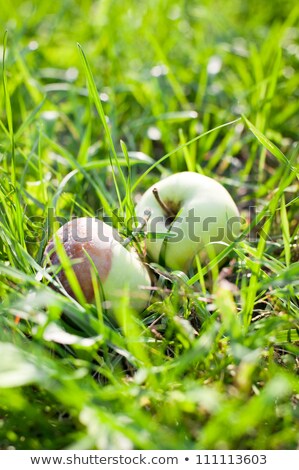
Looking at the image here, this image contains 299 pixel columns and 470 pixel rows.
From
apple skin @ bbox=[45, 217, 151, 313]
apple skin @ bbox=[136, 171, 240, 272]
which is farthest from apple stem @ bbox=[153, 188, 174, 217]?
apple skin @ bbox=[45, 217, 151, 313]

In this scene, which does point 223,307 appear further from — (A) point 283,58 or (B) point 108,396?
(A) point 283,58

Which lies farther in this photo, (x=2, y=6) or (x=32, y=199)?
(x=2, y=6)

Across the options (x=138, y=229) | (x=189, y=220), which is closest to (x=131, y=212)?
(x=138, y=229)

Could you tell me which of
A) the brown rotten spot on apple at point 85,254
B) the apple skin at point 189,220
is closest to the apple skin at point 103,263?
the brown rotten spot on apple at point 85,254

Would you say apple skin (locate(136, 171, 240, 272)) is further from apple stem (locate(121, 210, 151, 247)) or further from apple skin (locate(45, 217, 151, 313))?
apple skin (locate(45, 217, 151, 313))

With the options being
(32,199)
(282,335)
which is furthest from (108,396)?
(32,199)

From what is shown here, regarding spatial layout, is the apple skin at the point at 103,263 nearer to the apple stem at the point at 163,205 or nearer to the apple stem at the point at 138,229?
the apple stem at the point at 138,229
